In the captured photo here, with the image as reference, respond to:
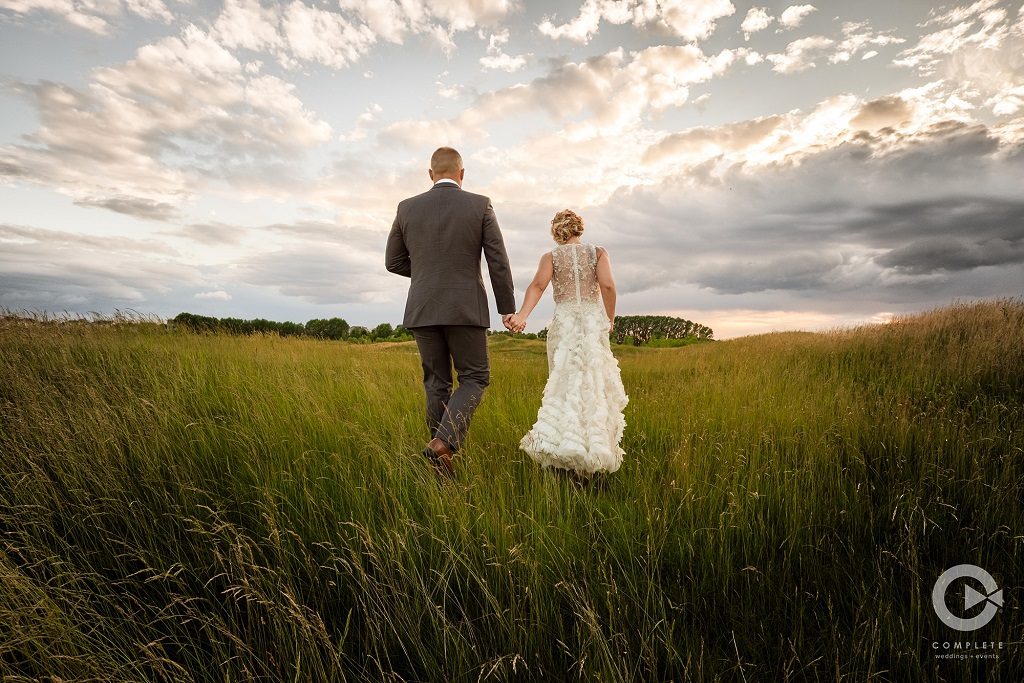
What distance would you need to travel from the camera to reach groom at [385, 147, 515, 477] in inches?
183

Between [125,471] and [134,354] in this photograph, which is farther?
[134,354]

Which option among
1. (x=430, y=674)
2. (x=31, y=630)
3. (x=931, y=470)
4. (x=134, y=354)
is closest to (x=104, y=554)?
(x=31, y=630)

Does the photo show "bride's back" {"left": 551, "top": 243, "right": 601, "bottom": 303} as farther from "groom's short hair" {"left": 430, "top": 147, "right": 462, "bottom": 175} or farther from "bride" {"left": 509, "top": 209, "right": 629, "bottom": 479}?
"groom's short hair" {"left": 430, "top": 147, "right": 462, "bottom": 175}

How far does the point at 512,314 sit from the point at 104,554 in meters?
3.46

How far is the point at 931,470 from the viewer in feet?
13.9

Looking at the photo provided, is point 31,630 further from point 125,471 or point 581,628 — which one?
point 581,628

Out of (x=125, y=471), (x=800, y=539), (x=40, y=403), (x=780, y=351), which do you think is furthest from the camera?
(x=780, y=351)

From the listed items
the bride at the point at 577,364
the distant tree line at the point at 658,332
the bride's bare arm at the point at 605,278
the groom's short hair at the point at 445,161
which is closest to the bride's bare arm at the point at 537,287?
the bride at the point at 577,364

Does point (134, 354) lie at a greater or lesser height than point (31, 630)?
greater

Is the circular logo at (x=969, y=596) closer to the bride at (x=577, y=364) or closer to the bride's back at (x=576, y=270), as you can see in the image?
the bride at (x=577, y=364)

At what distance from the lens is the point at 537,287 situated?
15.6 ft

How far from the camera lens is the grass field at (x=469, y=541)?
7.40ft

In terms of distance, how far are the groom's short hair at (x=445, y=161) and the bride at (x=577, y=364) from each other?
3.62 feet

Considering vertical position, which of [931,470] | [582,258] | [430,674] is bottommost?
[430,674]
